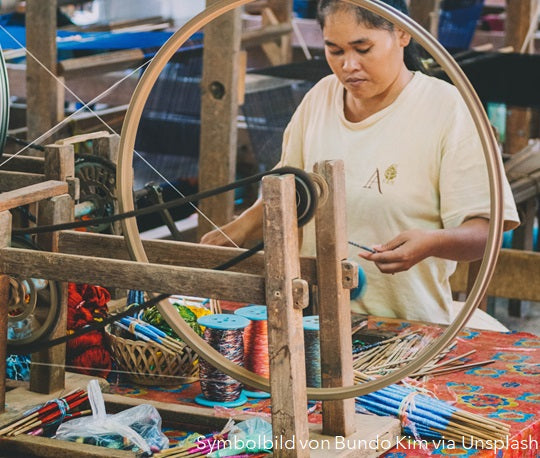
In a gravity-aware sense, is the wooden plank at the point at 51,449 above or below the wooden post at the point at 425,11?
below

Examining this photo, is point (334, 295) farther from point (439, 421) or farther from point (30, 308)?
point (30, 308)

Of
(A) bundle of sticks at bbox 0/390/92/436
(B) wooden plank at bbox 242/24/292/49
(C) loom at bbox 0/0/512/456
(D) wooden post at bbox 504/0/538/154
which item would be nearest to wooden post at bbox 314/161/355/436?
(C) loom at bbox 0/0/512/456

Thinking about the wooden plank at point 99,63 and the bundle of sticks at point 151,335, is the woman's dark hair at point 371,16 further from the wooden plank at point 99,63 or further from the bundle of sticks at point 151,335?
the wooden plank at point 99,63

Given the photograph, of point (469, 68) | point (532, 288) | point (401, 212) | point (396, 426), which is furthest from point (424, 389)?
point (469, 68)

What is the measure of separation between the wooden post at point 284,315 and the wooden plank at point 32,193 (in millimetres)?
480

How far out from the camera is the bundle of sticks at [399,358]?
200 cm

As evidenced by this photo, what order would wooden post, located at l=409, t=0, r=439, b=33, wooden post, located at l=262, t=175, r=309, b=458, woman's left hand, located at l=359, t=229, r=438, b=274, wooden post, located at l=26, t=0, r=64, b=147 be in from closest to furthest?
1. wooden post, located at l=262, t=175, r=309, b=458
2. woman's left hand, located at l=359, t=229, r=438, b=274
3. wooden post, located at l=26, t=0, r=64, b=147
4. wooden post, located at l=409, t=0, r=439, b=33

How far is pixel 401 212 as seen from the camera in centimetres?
244

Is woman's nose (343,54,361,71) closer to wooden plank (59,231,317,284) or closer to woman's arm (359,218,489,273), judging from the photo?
woman's arm (359,218,489,273)

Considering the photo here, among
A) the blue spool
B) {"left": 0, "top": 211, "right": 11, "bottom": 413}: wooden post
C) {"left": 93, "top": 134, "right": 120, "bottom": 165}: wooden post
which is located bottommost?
the blue spool

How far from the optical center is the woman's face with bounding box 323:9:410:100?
2.20 m

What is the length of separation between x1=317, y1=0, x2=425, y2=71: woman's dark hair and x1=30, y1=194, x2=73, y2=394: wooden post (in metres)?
0.75

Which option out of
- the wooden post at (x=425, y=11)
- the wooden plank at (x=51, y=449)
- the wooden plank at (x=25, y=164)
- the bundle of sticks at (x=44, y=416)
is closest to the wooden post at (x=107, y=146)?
the wooden plank at (x=25, y=164)

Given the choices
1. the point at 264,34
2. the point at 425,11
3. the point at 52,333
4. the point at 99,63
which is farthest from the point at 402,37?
the point at 264,34
